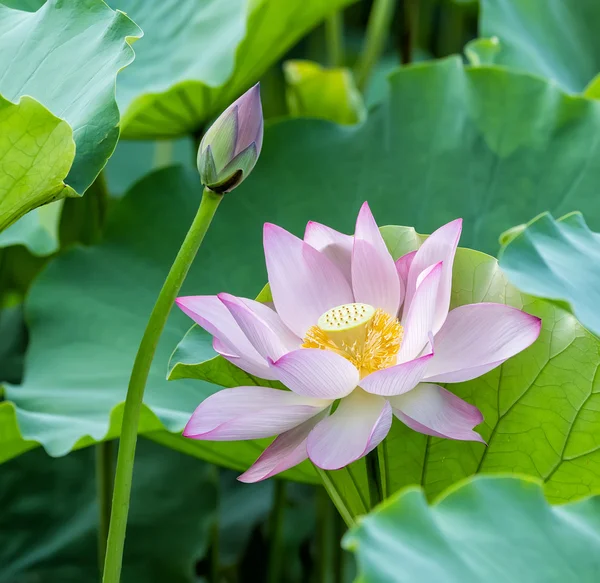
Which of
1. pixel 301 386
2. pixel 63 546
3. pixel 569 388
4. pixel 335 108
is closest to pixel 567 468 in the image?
pixel 569 388

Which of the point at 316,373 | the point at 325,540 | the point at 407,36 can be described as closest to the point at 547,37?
the point at 407,36

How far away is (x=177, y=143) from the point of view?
190 cm

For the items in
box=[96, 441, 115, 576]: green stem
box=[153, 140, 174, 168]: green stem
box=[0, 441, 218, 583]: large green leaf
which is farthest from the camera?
box=[153, 140, 174, 168]: green stem

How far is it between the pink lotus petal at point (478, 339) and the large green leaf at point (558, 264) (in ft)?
0.09

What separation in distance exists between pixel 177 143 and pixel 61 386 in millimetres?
1124

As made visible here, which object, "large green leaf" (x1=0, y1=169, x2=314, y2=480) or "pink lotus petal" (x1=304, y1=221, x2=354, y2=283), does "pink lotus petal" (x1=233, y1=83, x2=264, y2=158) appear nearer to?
"pink lotus petal" (x1=304, y1=221, x2=354, y2=283)

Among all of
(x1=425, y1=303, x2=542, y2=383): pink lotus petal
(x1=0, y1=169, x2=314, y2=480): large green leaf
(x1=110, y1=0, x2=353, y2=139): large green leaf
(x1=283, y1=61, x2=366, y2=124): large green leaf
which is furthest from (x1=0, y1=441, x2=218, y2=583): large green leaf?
(x1=425, y1=303, x2=542, y2=383): pink lotus petal

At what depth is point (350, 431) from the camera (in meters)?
0.50

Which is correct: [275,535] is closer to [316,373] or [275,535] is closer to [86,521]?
[86,521]

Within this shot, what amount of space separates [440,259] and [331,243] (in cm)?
9

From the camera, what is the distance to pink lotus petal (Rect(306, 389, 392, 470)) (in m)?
0.48

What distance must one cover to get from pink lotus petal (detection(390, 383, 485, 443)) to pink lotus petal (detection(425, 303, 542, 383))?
12 mm

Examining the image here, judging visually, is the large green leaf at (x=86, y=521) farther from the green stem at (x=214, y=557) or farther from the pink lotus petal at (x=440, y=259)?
the pink lotus petal at (x=440, y=259)

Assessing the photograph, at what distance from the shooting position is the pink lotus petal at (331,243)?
594mm
